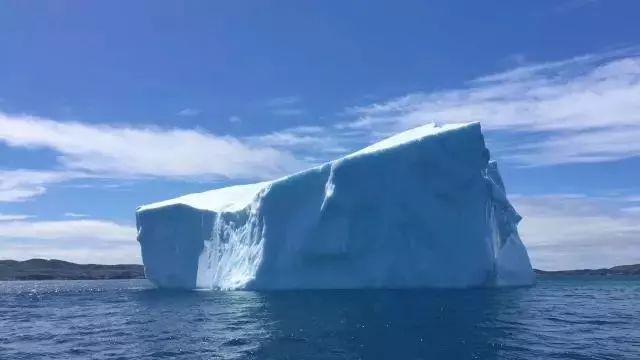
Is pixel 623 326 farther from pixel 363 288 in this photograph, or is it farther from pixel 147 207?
pixel 147 207

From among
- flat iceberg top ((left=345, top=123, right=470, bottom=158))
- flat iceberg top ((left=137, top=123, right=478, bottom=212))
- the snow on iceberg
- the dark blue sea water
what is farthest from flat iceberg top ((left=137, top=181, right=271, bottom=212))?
the dark blue sea water

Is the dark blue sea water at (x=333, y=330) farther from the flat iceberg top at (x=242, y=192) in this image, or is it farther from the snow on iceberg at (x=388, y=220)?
the flat iceberg top at (x=242, y=192)

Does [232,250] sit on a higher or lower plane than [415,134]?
lower

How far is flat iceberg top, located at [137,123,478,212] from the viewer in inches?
1325

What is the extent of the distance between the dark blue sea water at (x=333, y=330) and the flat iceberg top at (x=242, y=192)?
9.54 metres

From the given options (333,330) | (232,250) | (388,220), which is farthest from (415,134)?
(333,330)

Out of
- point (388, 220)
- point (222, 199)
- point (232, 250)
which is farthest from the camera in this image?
point (222, 199)

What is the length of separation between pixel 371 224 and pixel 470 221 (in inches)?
217

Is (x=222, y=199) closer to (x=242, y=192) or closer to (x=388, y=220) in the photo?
(x=242, y=192)

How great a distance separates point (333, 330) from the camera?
1812 cm

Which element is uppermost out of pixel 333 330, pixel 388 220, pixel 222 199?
pixel 222 199

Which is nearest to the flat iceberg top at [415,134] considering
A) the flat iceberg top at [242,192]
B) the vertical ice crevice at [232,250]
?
the flat iceberg top at [242,192]

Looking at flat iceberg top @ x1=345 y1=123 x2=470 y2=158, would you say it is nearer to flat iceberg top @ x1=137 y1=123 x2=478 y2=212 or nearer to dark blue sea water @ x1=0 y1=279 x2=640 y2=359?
flat iceberg top @ x1=137 y1=123 x2=478 y2=212

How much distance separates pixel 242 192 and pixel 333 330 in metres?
29.4
